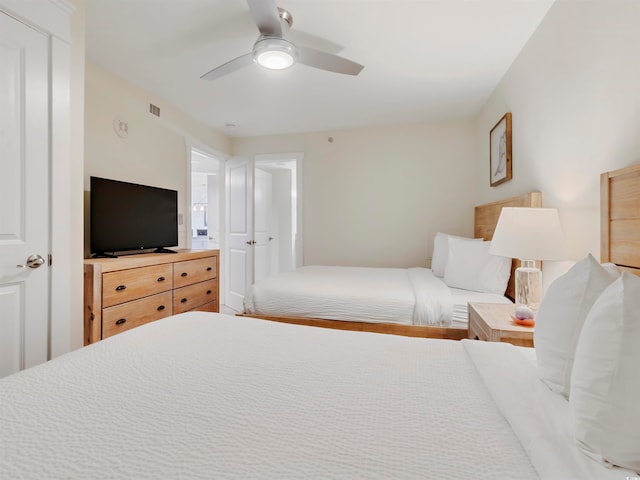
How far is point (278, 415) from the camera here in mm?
719

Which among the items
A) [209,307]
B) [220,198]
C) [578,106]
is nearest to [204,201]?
[220,198]

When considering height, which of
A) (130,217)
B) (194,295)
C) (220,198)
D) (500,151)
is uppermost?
(500,151)

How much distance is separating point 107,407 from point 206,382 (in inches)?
8.9

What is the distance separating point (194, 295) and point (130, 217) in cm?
92

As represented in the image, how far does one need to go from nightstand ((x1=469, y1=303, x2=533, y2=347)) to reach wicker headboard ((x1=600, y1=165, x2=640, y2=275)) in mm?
466

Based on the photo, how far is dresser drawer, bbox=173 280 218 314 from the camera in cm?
288

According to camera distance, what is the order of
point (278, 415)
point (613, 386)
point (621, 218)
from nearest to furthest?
point (613, 386) < point (278, 415) < point (621, 218)

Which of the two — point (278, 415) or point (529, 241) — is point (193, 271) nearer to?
point (278, 415)

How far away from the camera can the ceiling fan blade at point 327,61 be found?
198 cm

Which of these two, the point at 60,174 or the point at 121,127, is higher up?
the point at 121,127

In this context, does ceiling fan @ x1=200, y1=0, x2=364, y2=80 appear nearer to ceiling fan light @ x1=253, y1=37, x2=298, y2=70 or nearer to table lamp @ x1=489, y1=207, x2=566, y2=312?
ceiling fan light @ x1=253, y1=37, x2=298, y2=70

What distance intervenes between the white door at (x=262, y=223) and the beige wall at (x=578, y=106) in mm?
3535

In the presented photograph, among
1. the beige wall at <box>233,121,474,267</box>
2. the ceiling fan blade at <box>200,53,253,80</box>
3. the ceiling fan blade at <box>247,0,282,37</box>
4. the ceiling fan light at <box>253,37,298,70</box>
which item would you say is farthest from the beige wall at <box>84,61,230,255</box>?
the ceiling fan blade at <box>247,0,282,37</box>

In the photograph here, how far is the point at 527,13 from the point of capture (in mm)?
1980
